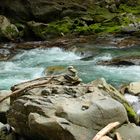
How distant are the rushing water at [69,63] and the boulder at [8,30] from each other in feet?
11.5

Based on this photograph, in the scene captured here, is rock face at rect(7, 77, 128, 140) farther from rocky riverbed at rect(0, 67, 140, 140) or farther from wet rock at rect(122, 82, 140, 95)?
wet rock at rect(122, 82, 140, 95)

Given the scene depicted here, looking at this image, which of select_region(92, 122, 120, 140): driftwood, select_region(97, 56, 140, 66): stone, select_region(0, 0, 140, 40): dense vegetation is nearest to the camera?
select_region(92, 122, 120, 140): driftwood

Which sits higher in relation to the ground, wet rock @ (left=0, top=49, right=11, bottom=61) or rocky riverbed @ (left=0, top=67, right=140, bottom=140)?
rocky riverbed @ (left=0, top=67, right=140, bottom=140)

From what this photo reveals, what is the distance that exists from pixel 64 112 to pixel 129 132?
3.96ft

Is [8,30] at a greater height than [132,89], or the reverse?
[132,89]

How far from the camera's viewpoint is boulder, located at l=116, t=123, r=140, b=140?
7.05 metres

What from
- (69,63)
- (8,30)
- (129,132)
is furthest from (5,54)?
(129,132)

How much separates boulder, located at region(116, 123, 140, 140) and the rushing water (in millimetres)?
6080

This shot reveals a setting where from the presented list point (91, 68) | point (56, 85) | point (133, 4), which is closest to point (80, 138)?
point (56, 85)

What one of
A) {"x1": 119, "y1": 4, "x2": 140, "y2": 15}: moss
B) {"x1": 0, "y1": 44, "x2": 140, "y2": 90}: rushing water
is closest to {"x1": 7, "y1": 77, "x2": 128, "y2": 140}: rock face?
{"x1": 0, "y1": 44, "x2": 140, "y2": 90}: rushing water

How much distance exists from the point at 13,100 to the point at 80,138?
90.7 inches

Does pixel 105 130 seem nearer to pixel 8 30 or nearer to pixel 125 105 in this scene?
pixel 125 105

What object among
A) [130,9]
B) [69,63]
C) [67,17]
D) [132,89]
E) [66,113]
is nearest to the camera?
[66,113]

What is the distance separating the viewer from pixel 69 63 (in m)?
17.2
